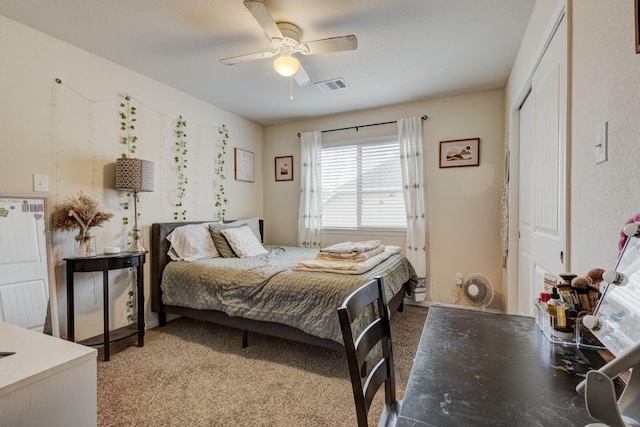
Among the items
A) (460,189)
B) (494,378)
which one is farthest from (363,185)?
(494,378)

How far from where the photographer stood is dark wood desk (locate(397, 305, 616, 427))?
1.97ft

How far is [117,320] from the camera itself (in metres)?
2.73

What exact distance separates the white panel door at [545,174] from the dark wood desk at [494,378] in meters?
0.73

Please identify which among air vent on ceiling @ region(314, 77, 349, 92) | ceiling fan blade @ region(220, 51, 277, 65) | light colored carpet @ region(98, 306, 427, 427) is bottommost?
light colored carpet @ region(98, 306, 427, 427)

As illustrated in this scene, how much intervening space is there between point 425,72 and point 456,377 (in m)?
2.84

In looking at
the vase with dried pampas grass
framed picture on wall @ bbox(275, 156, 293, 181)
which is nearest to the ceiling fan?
the vase with dried pampas grass

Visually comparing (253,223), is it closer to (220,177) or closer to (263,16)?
(220,177)

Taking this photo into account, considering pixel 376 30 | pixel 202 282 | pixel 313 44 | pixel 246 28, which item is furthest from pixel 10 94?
Answer: pixel 376 30

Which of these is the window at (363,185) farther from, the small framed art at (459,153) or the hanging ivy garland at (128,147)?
the hanging ivy garland at (128,147)

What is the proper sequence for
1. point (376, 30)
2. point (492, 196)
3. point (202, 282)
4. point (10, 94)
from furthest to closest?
point (492, 196) → point (202, 282) → point (376, 30) → point (10, 94)

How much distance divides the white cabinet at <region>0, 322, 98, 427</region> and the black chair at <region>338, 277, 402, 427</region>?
92cm

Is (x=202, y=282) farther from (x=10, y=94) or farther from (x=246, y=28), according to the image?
(x=246, y=28)

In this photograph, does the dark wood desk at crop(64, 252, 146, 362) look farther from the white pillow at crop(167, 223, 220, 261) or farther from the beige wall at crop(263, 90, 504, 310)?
the beige wall at crop(263, 90, 504, 310)

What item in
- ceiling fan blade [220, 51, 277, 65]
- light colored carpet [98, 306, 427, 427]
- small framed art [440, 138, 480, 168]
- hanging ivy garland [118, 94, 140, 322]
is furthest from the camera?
small framed art [440, 138, 480, 168]
